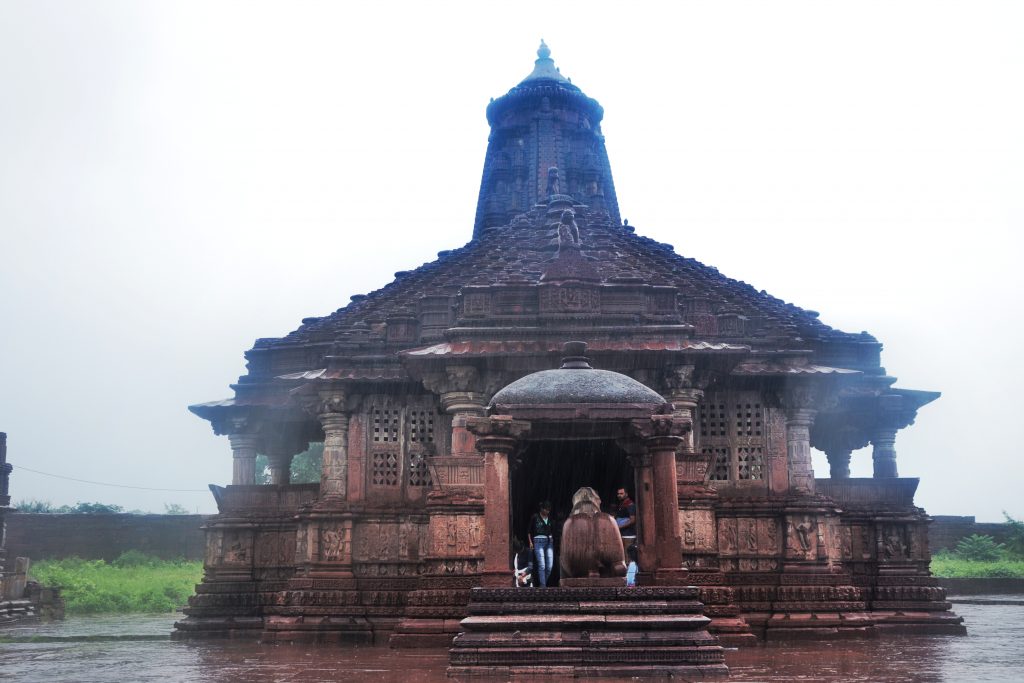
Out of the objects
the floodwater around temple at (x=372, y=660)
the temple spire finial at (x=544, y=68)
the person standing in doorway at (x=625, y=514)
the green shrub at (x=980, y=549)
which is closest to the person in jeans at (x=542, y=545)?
the person standing in doorway at (x=625, y=514)

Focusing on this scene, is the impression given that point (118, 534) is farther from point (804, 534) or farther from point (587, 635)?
point (587, 635)

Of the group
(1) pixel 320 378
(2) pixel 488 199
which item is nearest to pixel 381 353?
(1) pixel 320 378

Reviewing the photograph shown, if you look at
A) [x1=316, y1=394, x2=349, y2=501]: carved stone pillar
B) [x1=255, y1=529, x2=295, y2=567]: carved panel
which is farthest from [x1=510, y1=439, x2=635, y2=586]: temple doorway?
[x1=255, y1=529, x2=295, y2=567]: carved panel

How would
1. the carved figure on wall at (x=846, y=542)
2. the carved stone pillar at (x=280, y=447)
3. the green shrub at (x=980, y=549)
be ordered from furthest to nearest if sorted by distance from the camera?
the green shrub at (x=980, y=549) → the carved stone pillar at (x=280, y=447) → the carved figure on wall at (x=846, y=542)

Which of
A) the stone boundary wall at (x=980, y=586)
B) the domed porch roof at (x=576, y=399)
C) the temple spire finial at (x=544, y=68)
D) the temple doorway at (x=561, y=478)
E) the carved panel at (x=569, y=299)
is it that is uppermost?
the temple spire finial at (x=544, y=68)

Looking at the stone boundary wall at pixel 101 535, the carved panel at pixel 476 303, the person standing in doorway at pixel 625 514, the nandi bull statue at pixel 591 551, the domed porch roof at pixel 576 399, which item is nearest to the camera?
the nandi bull statue at pixel 591 551

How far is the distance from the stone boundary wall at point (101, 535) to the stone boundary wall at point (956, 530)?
90.1ft

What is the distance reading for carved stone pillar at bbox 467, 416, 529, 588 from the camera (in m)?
12.0

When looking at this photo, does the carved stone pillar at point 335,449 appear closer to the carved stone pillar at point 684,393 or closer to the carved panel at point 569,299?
the carved panel at point 569,299

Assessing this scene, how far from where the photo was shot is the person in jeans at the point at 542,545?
13.6m

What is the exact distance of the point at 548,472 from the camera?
15.9 m

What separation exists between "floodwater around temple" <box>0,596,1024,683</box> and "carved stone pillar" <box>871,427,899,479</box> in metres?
4.27

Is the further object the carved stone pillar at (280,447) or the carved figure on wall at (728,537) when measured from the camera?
the carved stone pillar at (280,447)

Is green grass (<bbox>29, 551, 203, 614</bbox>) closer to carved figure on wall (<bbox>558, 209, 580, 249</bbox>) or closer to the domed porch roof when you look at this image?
carved figure on wall (<bbox>558, 209, 580, 249</bbox>)
